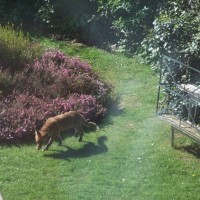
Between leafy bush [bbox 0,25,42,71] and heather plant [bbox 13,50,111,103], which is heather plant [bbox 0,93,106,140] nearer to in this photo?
heather plant [bbox 13,50,111,103]

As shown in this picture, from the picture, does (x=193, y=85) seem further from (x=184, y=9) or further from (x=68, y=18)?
(x=68, y=18)

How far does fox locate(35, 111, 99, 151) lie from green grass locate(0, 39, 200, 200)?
0.47ft

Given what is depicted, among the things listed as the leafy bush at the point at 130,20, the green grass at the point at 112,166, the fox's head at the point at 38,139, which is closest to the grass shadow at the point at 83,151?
the green grass at the point at 112,166

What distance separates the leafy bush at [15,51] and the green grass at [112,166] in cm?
197

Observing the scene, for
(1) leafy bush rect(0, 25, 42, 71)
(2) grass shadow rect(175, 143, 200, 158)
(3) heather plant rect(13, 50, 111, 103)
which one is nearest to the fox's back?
(3) heather plant rect(13, 50, 111, 103)

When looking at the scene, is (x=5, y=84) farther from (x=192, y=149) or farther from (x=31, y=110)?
(x=192, y=149)

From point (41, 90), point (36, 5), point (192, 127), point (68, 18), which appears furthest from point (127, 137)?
point (36, 5)

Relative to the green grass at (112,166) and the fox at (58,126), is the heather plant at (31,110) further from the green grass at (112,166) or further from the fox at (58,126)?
the fox at (58,126)

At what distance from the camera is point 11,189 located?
7566 millimetres

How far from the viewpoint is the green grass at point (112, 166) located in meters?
7.46

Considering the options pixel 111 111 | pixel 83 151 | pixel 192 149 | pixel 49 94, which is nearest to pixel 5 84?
pixel 49 94

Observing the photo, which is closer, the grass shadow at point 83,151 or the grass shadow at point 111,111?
the grass shadow at point 83,151

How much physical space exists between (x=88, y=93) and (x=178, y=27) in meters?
1.84

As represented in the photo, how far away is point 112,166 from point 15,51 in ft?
12.8
